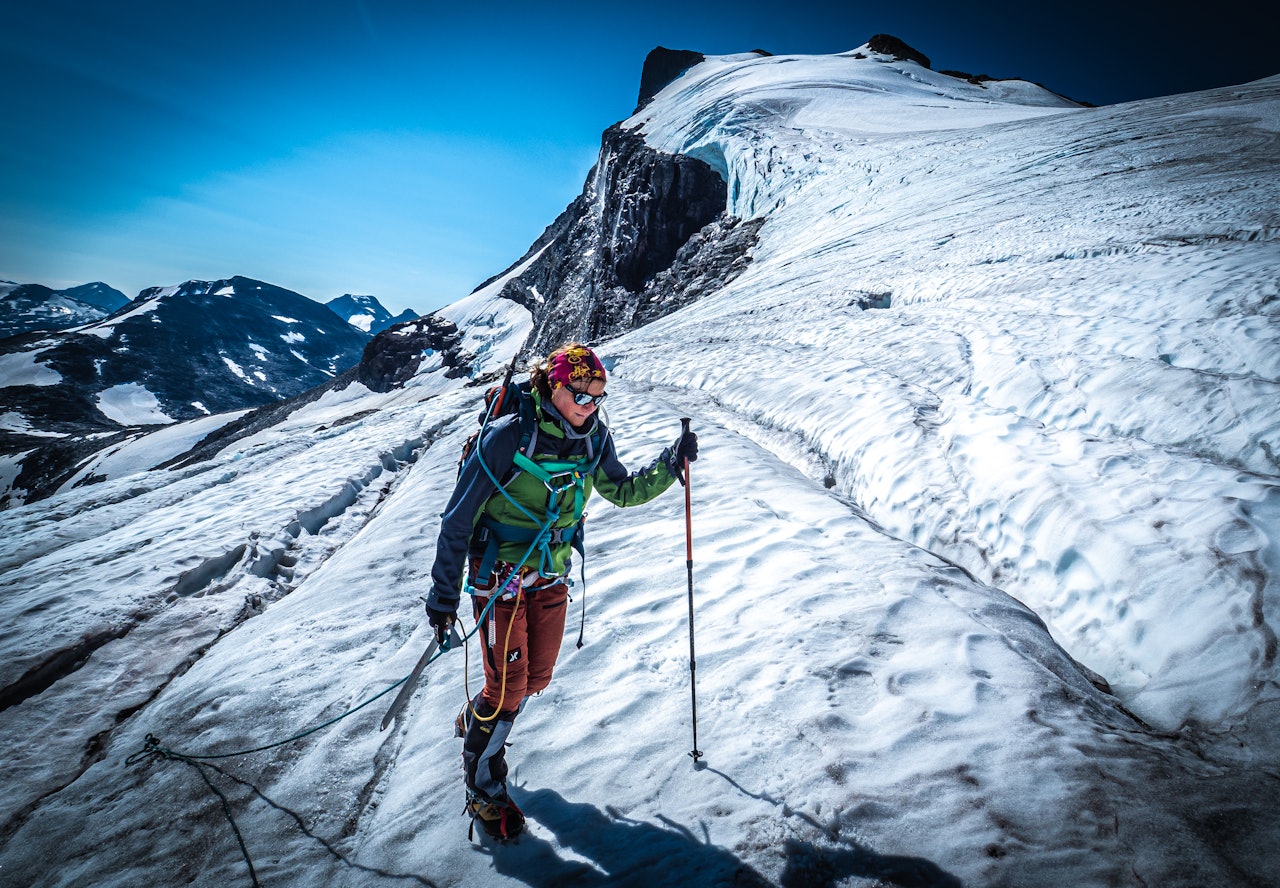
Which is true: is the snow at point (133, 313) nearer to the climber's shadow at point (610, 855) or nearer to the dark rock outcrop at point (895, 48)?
the dark rock outcrop at point (895, 48)

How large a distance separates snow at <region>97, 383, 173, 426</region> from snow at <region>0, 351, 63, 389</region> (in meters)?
7.31

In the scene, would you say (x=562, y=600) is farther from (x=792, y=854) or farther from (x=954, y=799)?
(x=954, y=799)

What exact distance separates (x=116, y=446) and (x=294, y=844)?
79.4 m

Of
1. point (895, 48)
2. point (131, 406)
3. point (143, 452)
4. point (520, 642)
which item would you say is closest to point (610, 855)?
point (520, 642)

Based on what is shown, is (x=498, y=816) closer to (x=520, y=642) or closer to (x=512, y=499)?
(x=520, y=642)

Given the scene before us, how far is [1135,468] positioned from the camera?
435cm

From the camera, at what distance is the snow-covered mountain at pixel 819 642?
264cm

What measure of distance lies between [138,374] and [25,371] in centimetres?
1689

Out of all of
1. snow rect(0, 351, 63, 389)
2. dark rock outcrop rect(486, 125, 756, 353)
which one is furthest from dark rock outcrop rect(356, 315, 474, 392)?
snow rect(0, 351, 63, 389)

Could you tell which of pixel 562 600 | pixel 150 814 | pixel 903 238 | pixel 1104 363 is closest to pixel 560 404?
pixel 562 600

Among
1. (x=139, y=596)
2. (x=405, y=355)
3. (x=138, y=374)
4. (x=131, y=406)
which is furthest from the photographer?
(x=138, y=374)

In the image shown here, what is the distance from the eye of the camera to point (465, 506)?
2803 millimetres

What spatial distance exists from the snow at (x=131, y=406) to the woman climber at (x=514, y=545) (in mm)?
133117

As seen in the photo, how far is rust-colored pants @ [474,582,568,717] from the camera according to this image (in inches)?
114
